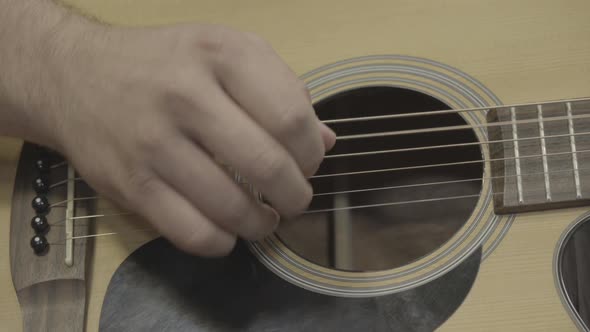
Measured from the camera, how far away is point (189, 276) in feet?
2.45

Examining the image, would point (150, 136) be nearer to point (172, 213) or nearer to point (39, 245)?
point (172, 213)

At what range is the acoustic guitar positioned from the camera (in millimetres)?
713

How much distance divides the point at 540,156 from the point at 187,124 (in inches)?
20.2

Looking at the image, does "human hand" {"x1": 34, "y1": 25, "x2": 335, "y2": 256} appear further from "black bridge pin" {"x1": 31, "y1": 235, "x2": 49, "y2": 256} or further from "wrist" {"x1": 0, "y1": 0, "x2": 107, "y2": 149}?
"black bridge pin" {"x1": 31, "y1": 235, "x2": 49, "y2": 256}

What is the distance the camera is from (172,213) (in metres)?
0.55

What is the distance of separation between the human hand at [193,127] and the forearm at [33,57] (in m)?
0.04

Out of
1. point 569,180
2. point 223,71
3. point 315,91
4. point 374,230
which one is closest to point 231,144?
point 223,71

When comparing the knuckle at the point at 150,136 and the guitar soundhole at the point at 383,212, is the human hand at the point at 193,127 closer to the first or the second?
the knuckle at the point at 150,136

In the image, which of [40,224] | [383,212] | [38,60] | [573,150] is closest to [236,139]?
[38,60]

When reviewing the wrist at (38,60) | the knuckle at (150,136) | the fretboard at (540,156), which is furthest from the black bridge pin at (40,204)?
the fretboard at (540,156)

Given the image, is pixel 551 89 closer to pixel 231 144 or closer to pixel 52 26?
pixel 231 144

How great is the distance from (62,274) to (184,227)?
0.94 ft

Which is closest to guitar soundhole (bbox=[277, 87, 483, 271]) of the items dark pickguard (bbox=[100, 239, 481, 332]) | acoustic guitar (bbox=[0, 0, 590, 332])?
acoustic guitar (bbox=[0, 0, 590, 332])

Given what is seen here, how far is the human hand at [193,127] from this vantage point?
1.67ft
